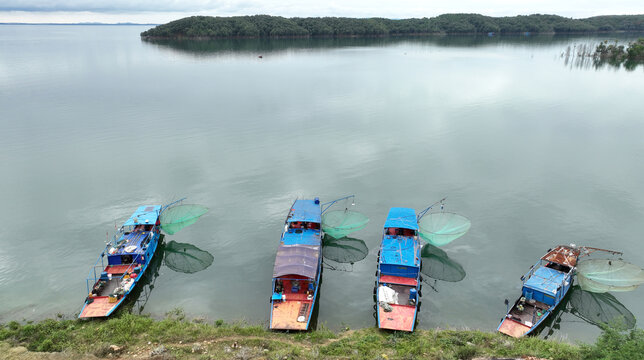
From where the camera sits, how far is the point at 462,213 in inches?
1660

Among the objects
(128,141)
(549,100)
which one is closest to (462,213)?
(128,141)

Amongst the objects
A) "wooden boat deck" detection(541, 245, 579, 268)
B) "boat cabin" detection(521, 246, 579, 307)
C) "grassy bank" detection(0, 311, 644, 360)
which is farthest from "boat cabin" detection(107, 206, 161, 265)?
"wooden boat deck" detection(541, 245, 579, 268)

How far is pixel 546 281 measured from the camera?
28312mm

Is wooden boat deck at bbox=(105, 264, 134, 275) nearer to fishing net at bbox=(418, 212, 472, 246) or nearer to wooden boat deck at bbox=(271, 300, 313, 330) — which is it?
wooden boat deck at bbox=(271, 300, 313, 330)

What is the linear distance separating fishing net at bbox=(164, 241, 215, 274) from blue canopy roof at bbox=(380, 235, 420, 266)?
15.6 metres

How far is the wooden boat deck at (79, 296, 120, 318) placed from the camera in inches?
1024

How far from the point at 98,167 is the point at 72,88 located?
61.7 meters

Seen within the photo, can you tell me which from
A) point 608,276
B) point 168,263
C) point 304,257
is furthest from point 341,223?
point 608,276

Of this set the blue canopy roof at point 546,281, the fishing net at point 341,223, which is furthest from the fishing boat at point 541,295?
the fishing net at point 341,223

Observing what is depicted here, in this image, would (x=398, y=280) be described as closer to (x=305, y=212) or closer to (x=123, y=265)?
(x=305, y=212)

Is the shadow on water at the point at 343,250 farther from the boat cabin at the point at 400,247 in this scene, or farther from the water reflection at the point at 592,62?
the water reflection at the point at 592,62

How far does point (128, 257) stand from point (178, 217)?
598 cm

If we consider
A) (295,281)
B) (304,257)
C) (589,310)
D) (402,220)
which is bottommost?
(589,310)

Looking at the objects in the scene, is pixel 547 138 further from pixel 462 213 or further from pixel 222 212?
pixel 222 212
